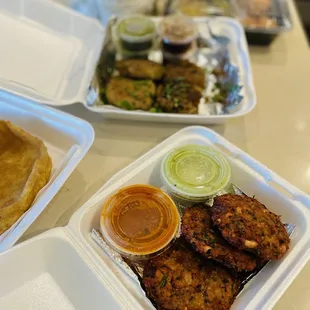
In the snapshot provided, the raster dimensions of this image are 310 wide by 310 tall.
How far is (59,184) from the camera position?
49.2 inches

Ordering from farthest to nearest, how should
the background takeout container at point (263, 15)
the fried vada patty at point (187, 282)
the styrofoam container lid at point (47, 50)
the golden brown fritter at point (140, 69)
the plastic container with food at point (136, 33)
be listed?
the background takeout container at point (263, 15)
the plastic container with food at point (136, 33)
the golden brown fritter at point (140, 69)
the styrofoam container lid at point (47, 50)
the fried vada patty at point (187, 282)

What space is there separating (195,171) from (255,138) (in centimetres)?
43

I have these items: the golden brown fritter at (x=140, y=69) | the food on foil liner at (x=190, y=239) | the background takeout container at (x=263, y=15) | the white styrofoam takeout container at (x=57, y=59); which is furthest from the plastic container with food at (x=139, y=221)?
the background takeout container at (x=263, y=15)

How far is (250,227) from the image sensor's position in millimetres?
1073

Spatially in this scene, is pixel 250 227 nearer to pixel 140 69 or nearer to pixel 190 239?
pixel 190 239

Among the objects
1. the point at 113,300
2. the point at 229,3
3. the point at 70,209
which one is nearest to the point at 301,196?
the point at 113,300

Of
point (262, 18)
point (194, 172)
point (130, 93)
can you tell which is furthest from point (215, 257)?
point (262, 18)

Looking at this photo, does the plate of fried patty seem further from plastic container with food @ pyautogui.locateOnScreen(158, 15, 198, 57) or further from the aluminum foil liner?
plastic container with food @ pyautogui.locateOnScreen(158, 15, 198, 57)

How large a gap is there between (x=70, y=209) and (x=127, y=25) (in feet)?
3.10

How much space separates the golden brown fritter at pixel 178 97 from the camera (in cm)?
161

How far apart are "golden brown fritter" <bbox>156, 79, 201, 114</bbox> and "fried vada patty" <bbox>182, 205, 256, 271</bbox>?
0.59 meters

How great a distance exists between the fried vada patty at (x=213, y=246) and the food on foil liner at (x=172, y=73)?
1.98ft

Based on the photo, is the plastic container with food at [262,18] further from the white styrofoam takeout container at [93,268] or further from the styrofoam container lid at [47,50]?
the white styrofoam takeout container at [93,268]

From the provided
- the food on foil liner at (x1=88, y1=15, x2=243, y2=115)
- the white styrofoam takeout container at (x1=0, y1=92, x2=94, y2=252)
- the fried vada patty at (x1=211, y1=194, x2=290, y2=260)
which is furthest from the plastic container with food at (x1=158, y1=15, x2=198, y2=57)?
the fried vada patty at (x1=211, y1=194, x2=290, y2=260)
